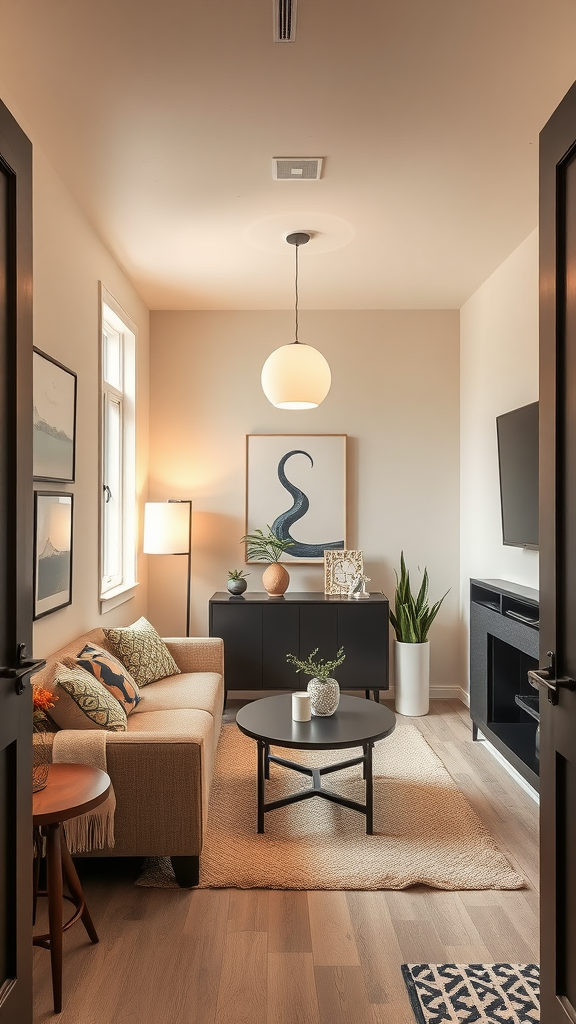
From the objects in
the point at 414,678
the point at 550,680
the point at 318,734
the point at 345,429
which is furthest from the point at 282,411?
the point at 550,680

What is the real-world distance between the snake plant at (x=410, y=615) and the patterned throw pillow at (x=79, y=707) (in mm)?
2474

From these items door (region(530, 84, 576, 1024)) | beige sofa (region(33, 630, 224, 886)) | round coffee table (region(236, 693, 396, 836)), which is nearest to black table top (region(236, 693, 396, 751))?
round coffee table (region(236, 693, 396, 836))

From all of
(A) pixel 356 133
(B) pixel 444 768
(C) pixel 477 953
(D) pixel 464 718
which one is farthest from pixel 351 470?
(C) pixel 477 953

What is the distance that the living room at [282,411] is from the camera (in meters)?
2.19

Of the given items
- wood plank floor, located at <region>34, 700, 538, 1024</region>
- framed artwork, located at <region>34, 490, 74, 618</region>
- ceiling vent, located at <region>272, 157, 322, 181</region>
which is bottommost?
wood plank floor, located at <region>34, 700, 538, 1024</region>

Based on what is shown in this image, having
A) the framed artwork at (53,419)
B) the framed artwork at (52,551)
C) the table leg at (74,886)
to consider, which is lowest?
the table leg at (74,886)

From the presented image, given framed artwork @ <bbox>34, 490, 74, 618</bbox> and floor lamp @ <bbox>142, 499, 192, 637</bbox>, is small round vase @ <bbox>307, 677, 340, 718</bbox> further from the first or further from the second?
floor lamp @ <bbox>142, 499, 192, 637</bbox>

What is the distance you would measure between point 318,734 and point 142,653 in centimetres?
118

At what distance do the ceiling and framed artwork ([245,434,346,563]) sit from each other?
1.37m

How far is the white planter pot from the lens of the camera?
4.66 meters

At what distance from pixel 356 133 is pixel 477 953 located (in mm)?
2810

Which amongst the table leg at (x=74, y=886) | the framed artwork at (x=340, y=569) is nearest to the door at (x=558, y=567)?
the table leg at (x=74, y=886)

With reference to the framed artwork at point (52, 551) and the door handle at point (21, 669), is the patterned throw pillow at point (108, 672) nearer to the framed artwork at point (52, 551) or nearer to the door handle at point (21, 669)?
the framed artwork at point (52, 551)

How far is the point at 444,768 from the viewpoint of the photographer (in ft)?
12.0
